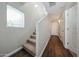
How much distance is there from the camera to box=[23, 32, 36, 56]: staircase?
162cm

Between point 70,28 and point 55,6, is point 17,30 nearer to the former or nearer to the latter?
point 55,6

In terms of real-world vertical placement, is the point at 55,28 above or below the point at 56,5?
below

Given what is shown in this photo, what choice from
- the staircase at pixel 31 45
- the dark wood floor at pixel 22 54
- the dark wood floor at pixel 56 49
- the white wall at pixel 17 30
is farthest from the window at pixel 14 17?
the dark wood floor at pixel 56 49

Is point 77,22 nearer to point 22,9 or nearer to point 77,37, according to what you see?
point 77,37

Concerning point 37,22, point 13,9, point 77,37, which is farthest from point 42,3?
point 77,37

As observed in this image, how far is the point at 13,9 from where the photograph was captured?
5.24 feet

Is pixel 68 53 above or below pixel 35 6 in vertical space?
below

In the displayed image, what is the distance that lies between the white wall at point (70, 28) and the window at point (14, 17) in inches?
30.5

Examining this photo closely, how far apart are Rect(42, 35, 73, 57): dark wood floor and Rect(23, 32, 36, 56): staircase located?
200 mm

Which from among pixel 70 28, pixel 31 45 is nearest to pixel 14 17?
pixel 31 45

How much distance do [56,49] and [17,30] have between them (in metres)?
0.74

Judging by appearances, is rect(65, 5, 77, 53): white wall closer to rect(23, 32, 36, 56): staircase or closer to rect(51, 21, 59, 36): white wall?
rect(51, 21, 59, 36): white wall

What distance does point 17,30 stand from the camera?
64.9 inches

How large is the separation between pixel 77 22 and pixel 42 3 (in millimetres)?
665
